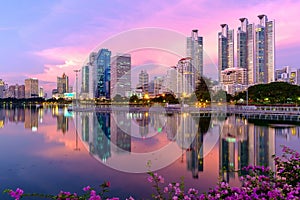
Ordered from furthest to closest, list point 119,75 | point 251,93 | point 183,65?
point 119,75, point 183,65, point 251,93

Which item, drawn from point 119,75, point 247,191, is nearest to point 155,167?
point 247,191

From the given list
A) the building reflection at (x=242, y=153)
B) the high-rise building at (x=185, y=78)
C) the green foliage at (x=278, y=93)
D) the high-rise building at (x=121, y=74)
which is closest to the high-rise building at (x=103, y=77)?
the high-rise building at (x=121, y=74)

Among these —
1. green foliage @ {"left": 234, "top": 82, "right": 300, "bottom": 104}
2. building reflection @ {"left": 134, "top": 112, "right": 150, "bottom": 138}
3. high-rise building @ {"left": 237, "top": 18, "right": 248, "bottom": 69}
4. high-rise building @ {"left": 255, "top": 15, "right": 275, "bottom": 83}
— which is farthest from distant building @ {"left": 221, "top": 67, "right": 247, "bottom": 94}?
building reflection @ {"left": 134, "top": 112, "right": 150, "bottom": 138}

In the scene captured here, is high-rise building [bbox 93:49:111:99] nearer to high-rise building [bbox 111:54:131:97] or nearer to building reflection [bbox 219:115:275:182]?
high-rise building [bbox 111:54:131:97]

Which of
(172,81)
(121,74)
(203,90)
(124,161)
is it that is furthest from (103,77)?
(124,161)

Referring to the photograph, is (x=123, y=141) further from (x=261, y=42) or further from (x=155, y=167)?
(x=261, y=42)

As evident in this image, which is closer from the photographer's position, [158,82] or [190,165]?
[190,165]
